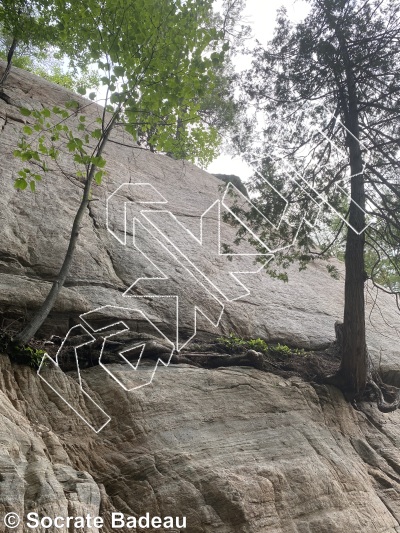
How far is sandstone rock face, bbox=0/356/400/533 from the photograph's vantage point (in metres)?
5.46

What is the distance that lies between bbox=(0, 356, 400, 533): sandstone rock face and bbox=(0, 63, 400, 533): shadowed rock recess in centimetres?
2

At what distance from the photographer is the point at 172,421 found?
6762mm

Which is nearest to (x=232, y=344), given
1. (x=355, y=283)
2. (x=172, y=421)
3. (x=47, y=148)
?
(x=172, y=421)

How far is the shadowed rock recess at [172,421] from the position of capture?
229 inches

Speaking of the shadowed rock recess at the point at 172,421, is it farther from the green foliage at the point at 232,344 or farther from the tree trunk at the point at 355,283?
the tree trunk at the point at 355,283

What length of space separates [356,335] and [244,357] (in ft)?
6.51

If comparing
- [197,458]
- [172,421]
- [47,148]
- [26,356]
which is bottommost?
[197,458]

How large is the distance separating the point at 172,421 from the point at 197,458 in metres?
0.60

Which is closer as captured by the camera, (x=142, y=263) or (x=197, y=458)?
(x=197, y=458)

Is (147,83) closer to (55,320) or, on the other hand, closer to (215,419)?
(55,320)

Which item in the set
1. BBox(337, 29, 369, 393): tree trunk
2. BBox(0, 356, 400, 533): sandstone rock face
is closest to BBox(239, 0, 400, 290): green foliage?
BBox(337, 29, 369, 393): tree trunk

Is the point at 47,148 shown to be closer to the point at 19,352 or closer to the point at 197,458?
the point at 19,352

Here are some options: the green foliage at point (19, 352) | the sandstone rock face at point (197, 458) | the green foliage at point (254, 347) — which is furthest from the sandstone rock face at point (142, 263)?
the sandstone rock face at point (197, 458)

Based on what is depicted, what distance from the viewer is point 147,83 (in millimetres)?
8375
